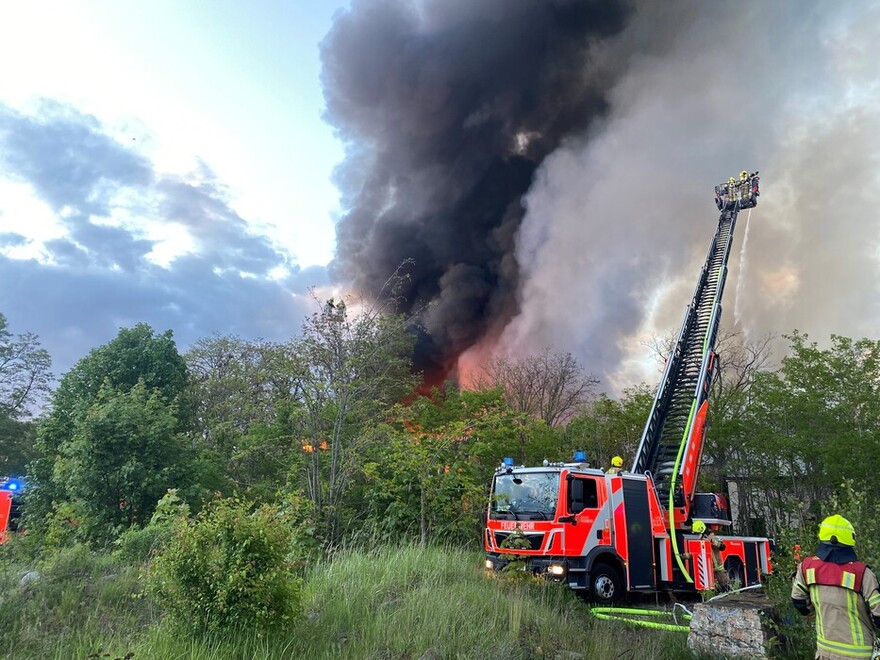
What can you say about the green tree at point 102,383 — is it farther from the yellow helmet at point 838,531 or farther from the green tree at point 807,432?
the green tree at point 807,432

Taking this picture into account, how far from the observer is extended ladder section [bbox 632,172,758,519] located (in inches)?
463

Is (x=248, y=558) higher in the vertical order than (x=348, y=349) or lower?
lower

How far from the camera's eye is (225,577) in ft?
15.0

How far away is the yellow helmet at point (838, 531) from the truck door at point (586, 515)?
490cm

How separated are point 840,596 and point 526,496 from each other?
5.72m

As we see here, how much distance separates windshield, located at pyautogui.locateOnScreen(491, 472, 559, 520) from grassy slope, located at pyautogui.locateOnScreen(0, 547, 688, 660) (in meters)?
1.41

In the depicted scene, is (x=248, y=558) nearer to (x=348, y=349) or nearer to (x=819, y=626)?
(x=819, y=626)

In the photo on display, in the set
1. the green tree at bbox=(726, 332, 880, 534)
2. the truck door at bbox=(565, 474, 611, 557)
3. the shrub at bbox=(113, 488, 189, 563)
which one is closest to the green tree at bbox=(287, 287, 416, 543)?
the shrub at bbox=(113, 488, 189, 563)

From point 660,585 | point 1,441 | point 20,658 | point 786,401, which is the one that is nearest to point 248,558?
point 20,658

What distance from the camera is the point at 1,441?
31.8 m

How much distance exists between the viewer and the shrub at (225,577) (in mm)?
4477

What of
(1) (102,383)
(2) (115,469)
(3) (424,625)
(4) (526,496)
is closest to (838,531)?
(3) (424,625)

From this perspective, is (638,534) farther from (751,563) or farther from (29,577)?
(29,577)

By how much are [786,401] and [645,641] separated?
51.5 feet
